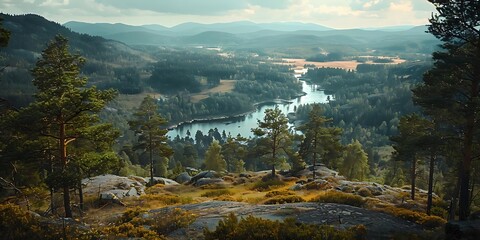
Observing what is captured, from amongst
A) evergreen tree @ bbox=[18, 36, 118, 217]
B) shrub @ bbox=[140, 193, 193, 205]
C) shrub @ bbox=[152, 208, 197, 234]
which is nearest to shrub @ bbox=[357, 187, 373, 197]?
shrub @ bbox=[140, 193, 193, 205]

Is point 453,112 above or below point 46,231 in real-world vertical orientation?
above

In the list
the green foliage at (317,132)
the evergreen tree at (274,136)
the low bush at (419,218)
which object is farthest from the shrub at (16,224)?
the green foliage at (317,132)

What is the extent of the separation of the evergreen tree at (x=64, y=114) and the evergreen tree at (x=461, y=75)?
2220 centimetres

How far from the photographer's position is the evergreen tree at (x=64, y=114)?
2195 centimetres

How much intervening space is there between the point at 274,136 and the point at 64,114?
33.8m

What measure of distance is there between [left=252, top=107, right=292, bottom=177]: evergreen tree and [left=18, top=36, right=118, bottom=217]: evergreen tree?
29187mm

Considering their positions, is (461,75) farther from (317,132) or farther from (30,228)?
(317,132)

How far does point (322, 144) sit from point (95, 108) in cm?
4167

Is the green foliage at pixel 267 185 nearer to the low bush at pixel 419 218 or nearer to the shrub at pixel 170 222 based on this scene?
the low bush at pixel 419 218

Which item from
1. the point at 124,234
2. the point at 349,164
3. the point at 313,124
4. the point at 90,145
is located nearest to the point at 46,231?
the point at 124,234

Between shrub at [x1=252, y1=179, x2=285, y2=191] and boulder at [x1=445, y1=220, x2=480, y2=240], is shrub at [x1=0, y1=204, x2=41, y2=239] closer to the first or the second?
boulder at [x1=445, y1=220, x2=480, y2=240]

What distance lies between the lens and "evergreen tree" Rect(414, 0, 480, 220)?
21.9 metres

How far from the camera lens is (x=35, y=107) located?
2170 centimetres

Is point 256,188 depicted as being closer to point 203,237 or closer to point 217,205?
point 217,205
